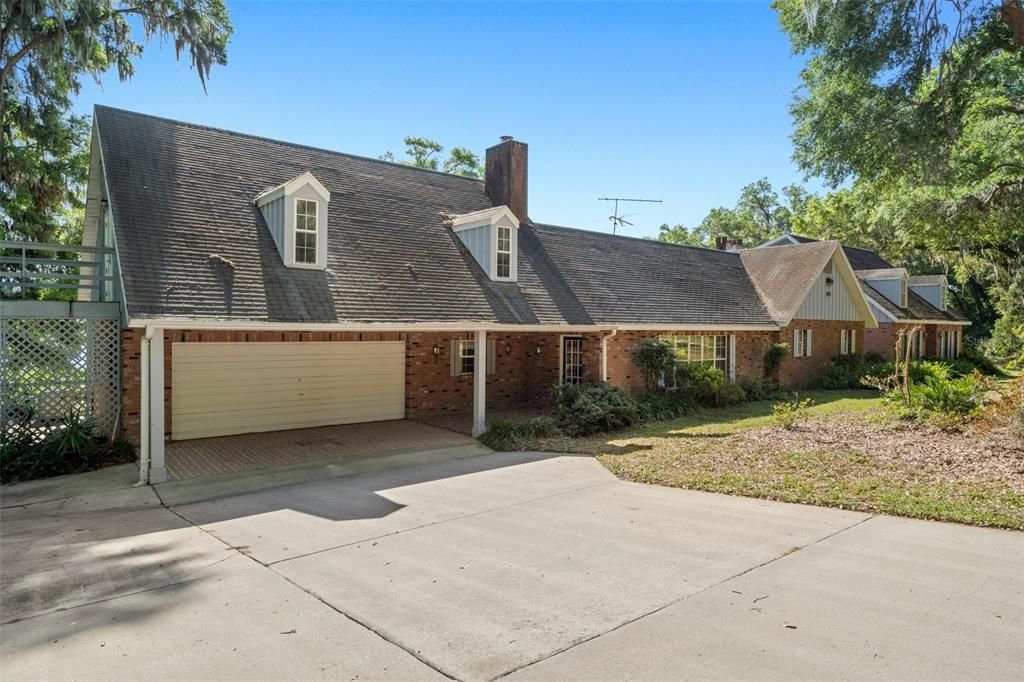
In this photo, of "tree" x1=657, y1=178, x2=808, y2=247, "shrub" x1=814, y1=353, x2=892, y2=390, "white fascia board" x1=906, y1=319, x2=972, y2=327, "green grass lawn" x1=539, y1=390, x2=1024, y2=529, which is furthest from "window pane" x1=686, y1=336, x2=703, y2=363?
"tree" x1=657, y1=178, x2=808, y2=247

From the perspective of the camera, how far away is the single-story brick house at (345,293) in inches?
404

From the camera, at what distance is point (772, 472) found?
911cm

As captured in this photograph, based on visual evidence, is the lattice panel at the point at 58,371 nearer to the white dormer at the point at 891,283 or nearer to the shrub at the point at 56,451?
the shrub at the point at 56,451

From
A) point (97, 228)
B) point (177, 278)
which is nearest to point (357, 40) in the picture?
point (177, 278)

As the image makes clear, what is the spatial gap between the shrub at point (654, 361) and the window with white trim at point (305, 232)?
8880 millimetres

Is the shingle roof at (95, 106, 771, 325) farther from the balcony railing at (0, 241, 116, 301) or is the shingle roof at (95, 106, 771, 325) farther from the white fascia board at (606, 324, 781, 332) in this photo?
the balcony railing at (0, 241, 116, 301)

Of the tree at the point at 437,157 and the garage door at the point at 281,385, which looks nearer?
the garage door at the point at 281,385

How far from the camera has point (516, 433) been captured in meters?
12.2

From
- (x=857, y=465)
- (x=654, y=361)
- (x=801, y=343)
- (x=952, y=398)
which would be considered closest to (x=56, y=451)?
(x=857, y=465)

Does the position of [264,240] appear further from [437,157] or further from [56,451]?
[437,157]

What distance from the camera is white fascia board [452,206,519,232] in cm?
1417

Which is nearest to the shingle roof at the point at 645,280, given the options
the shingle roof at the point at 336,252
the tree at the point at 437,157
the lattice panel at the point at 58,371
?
the shingle roof at the point at 336,252

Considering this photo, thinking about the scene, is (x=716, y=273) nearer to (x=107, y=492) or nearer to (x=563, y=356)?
(x=563, y=356)

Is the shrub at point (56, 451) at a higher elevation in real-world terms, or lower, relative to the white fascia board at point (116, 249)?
lower
